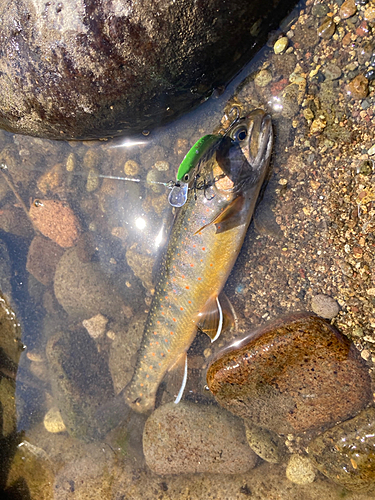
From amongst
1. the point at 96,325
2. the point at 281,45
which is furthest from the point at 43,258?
the point at 281,45

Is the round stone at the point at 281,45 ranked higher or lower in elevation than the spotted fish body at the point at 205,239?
higher

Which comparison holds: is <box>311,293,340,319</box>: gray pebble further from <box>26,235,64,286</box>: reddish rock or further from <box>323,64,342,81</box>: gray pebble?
<box>26,235,64,286</box>: reddish rock

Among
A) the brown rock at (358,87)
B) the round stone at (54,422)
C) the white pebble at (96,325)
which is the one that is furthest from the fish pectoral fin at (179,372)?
the brown rock at (358,87)

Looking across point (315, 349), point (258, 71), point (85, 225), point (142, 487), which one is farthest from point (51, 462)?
point (258, 71)

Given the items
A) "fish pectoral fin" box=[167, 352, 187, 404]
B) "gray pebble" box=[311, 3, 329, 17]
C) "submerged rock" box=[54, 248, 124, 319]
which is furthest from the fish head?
"submerged rock" box=[54, 248, 124, 319]

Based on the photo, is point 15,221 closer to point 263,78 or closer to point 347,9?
point 263,78

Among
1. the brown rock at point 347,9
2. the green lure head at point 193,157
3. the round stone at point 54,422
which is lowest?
the round stone at point 54,422

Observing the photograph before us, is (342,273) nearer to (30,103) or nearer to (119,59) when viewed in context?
(119,59)

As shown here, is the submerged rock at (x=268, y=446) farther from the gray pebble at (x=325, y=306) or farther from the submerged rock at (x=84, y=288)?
the submerged rock at (x=84, y=288)
